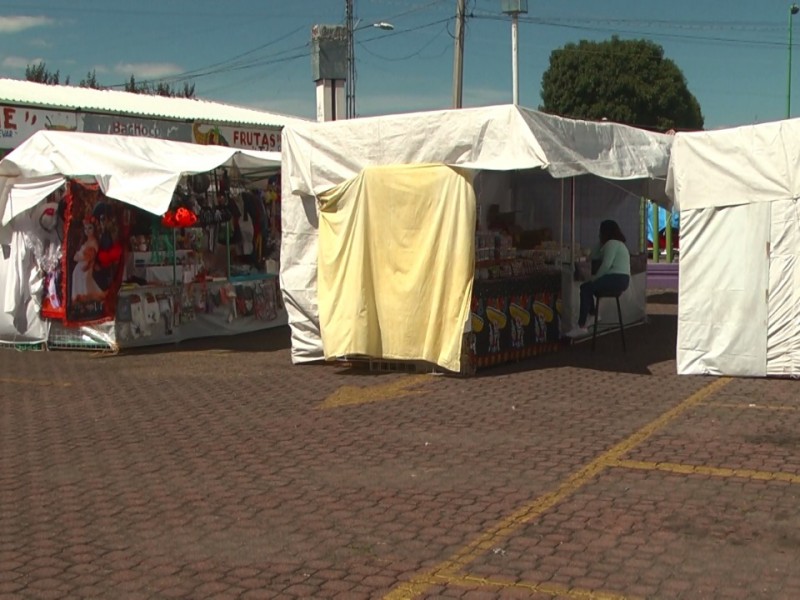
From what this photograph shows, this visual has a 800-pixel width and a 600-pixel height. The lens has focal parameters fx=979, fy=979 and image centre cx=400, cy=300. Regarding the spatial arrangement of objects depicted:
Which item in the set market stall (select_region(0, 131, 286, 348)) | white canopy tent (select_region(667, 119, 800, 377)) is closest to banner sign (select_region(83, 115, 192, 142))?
market stall (select_region(0, 131, 286, 348))

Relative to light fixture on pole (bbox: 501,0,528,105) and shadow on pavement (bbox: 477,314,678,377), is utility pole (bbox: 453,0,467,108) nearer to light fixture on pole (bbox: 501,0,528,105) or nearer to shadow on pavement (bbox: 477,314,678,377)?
light fixture on pole (bbox: 501,0,528,105)

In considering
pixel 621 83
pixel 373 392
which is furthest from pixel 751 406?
pixel 621 83

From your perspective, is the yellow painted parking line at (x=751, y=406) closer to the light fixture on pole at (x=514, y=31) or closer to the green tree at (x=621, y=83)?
the light fixture on pole at (x=514, y=31)

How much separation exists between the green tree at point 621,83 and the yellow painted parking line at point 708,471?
145ft

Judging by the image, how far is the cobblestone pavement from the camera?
485cm

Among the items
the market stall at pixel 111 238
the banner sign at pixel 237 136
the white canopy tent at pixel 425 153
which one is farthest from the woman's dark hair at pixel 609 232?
the banner sign at pixel 237 136

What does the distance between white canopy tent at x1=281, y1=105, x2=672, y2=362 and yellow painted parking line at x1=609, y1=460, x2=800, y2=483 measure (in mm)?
3584

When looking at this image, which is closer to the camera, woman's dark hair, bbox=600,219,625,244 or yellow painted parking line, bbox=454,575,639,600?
yellow painted parking line, bbox=454,575,639,600

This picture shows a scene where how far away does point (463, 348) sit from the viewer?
1039 centimetres

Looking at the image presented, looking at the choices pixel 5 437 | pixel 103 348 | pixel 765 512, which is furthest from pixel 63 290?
pixel 765 512

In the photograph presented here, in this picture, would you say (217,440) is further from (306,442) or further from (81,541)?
(81,541)

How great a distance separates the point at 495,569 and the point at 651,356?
7.44 meters

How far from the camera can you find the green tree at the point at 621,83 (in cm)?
4953

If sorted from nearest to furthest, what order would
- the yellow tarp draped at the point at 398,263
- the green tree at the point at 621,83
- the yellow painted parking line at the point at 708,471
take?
the yellow painted parking line at the point at 708,471 < the yellow tarp draped at the point at 398,263 < the green tree at the point at 621,83
